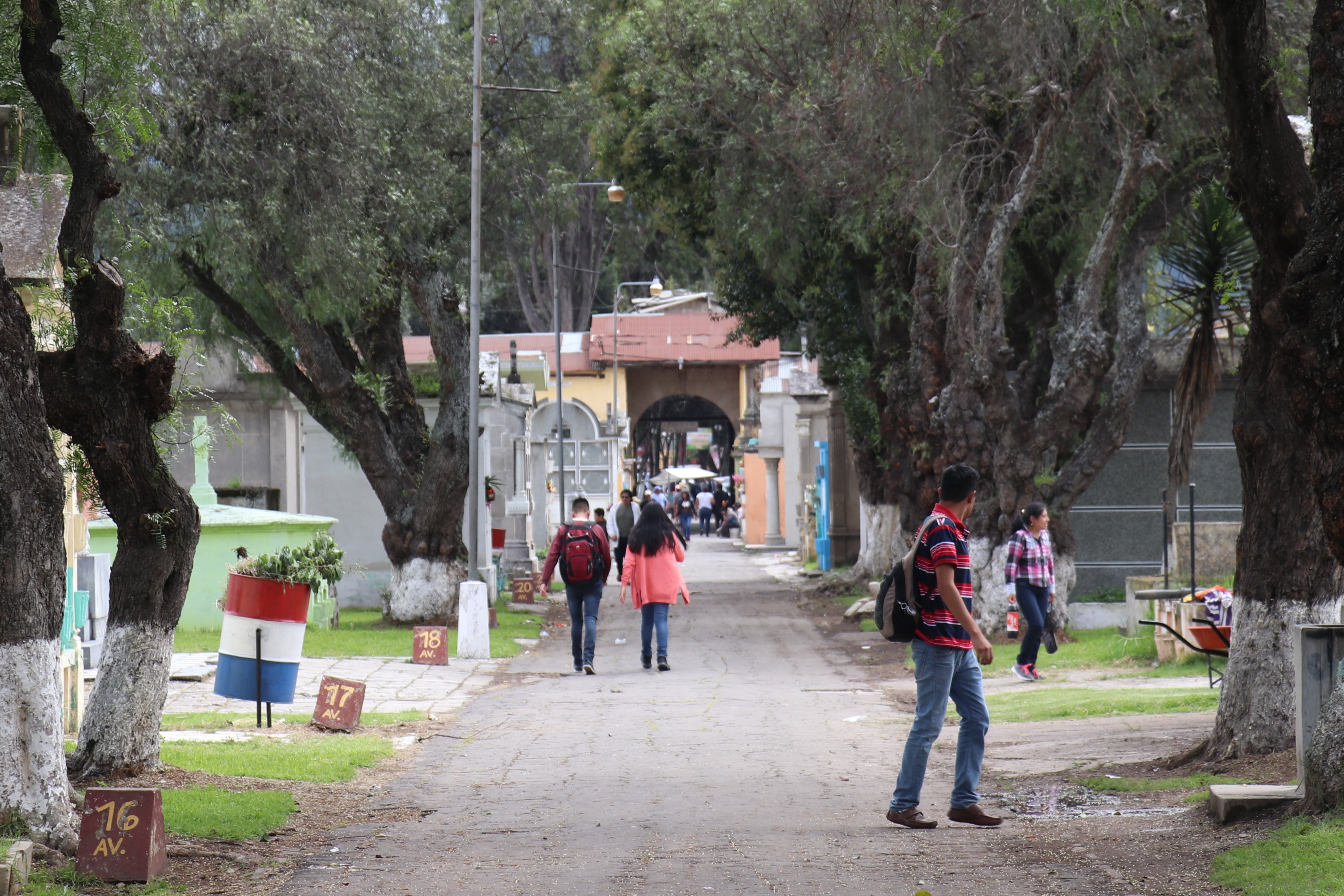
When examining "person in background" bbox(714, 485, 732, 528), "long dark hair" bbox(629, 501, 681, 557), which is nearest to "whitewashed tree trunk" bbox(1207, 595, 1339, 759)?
"long dark hair" bbox(629, 501, 681, 557)

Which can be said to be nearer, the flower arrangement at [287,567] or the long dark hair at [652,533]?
the flower arrangement at [287,567]

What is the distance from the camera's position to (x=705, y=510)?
188 feet

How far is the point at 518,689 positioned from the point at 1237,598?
7.14 m

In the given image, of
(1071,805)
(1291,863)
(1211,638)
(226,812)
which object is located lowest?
(1071,805)

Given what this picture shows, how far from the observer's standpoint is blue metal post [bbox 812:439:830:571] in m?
30.1

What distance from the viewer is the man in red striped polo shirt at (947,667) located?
6656 mm

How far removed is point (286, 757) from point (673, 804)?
2820mm

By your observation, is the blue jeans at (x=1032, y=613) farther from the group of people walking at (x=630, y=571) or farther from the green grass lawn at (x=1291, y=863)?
the green grass lawn at (x=1291, y=863)

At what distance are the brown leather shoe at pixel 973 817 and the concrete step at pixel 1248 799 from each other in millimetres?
1001

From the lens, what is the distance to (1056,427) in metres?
15.3

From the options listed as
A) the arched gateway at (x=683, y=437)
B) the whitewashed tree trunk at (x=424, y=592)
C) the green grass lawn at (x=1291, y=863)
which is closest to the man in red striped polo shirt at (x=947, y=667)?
the green grass lawn at (x=1291, y=863)

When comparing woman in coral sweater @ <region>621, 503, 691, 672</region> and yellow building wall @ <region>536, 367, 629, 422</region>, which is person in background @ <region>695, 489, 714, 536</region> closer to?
yellow building wall @ <region>536, 367, 629, 422</region>

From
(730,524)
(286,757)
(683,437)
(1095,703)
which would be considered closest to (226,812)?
(286,757)

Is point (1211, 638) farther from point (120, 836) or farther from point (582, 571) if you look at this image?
point (120, 836)
